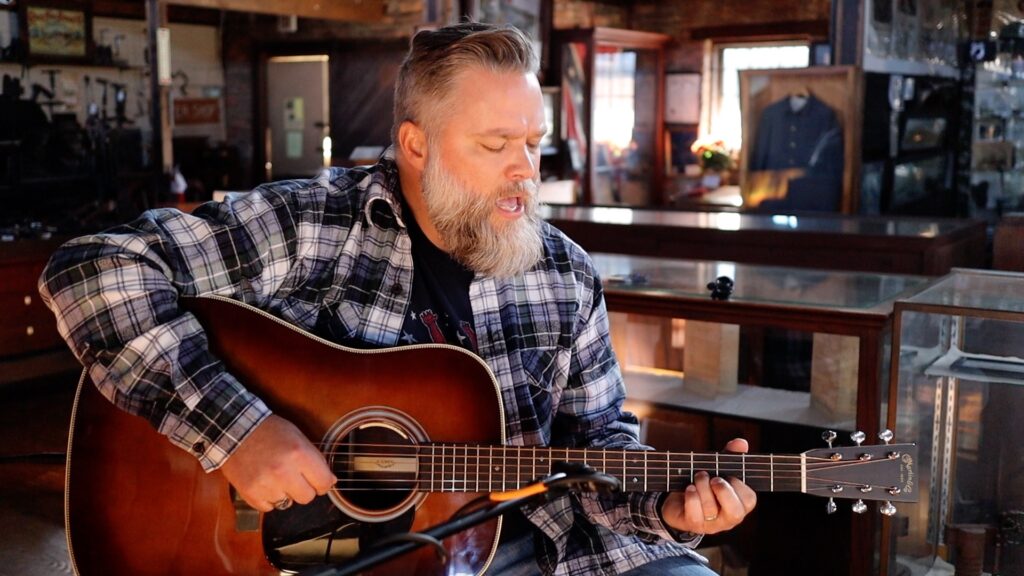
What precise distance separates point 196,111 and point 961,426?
32.8 feet

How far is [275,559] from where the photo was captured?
1.83 m

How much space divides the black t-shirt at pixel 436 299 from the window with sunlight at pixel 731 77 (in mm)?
10464

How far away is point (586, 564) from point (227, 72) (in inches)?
409

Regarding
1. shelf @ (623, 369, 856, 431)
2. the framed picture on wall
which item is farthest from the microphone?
the framed picture on wall

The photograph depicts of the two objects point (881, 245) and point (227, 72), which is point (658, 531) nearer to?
point (881, 245)

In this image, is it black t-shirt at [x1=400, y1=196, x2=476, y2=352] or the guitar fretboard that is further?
black t-shirt at [x1=400, y1=196, x2=476, y2=352]

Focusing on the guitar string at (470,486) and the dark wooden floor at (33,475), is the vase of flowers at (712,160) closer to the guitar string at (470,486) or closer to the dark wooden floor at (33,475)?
the dark wooden floor at (33,475)

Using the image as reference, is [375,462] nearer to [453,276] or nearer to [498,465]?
[498,465]

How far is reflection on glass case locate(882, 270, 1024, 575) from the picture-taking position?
2.52 meters

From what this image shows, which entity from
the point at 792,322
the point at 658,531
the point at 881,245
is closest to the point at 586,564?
the point at 658,531

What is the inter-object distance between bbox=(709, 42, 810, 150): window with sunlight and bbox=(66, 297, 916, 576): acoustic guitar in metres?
10.7

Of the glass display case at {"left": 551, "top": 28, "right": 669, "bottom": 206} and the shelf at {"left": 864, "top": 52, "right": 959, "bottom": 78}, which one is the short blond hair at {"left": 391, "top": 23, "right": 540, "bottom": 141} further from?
the glass display case at {"left": 551, "top": 28, "right": 669, "bottom": 206}

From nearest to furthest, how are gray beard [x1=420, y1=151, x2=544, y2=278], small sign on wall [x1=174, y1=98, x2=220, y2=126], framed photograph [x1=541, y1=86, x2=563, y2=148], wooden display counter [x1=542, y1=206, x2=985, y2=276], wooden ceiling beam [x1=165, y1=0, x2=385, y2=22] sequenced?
gray beard [x1=420, y1=151, x2=544, y2=278] < wooden display counter [x1=542, y1=206, x2=985, y2=276] < wooden ceiling beam [x1=165, y1=0, x2=385, y2=22] < framed photograph [x1=541, y1=86, x2=563, y2=148] < small sign on wall [x1=174, y1=98, x2=220, y2=126]

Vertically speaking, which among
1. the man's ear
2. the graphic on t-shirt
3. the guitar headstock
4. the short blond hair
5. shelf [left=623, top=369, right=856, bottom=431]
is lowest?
shelf [left=623, top=369, right=856, bottom=431]
